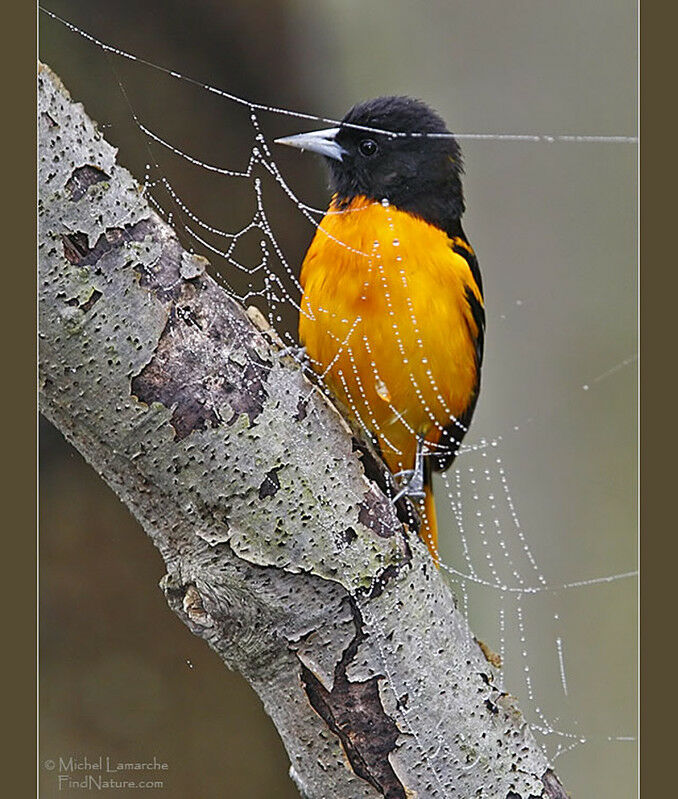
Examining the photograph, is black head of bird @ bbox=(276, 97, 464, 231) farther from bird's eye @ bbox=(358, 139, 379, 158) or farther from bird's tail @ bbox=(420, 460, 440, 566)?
bird's tail @ bbox=(420, 460, 440, 566)

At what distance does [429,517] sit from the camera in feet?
5.19

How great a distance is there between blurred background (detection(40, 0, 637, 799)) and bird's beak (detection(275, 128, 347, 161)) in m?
0.05

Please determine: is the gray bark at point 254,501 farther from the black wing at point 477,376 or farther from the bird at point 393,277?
the black wing at point 477,376

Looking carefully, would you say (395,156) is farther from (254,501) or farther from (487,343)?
(254,501)

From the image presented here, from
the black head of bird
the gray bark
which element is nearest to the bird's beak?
the black head of bird

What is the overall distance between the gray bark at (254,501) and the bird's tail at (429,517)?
32 centimetres

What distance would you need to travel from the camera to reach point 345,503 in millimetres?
1127

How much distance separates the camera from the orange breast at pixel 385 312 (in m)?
1.40

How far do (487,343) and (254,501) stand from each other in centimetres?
82

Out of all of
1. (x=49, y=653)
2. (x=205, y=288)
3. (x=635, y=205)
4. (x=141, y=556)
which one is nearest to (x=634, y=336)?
(x=635, y=205)

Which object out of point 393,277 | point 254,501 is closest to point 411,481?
point 393,277

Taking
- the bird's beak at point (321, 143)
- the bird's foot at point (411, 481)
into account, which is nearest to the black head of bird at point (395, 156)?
the bird's beak at point (321, 143)

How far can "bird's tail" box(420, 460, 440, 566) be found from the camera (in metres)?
1.54

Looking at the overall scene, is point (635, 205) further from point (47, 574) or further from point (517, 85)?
point (47, 574)
